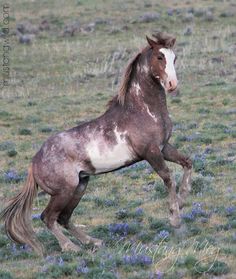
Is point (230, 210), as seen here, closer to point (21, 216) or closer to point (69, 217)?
point (69, 217)

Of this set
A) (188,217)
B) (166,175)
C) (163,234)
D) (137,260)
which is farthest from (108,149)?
(137,260)

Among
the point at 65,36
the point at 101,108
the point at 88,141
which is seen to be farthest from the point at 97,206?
the point at 65,36

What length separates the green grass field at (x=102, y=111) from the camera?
7980 mm

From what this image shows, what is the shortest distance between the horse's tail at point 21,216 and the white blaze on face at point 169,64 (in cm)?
215

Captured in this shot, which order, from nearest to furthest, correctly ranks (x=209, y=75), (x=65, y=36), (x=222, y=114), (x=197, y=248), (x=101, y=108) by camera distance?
(x=197, y=248) → (x=222, y=114) → (x=101, y=108) → (x=209, y=75) → (x=65, y=36)

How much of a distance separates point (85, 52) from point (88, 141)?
22.9 meters

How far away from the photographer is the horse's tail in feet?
29.3

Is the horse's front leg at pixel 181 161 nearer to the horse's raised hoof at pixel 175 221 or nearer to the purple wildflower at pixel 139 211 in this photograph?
the horse's raised hoof at pixel 175 221

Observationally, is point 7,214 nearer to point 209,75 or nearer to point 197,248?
point 197,248

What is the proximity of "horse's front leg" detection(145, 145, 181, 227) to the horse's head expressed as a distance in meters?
0.82

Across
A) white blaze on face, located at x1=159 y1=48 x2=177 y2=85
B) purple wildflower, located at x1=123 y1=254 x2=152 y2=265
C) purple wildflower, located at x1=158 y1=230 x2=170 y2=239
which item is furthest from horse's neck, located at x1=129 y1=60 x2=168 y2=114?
purple wildflower, located at x1=123 y1=254 x2=152 y2=265

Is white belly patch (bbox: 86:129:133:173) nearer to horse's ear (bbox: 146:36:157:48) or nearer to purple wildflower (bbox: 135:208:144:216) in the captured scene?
horse's ear (bbox: 146:36:157:48)

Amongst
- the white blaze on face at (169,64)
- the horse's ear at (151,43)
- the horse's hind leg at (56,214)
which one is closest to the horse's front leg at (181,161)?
the white blaze on face at (169,64)

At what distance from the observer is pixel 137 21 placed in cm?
3778
